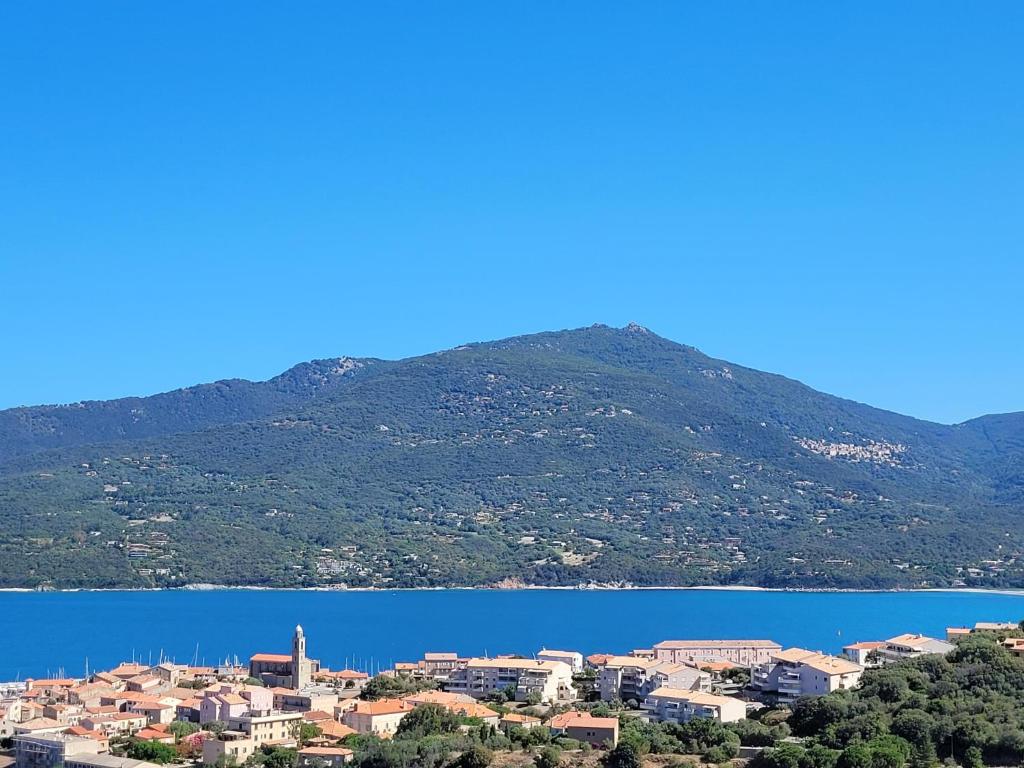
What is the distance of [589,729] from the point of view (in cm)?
3775

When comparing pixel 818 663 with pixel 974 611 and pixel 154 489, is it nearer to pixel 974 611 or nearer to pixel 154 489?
Answer: pixel 974 611

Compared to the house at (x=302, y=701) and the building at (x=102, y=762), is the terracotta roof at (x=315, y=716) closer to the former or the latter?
the house at (x=302, y=701)

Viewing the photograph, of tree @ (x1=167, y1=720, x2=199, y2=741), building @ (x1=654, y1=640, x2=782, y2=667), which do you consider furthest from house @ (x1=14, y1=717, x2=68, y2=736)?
building @ (x1=654, y1=640, x2=782, y2=667)

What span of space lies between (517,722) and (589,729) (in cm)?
284

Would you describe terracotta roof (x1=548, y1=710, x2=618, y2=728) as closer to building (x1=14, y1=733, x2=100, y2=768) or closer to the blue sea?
building (x1=14, y1=733, x2=100, y2=768)

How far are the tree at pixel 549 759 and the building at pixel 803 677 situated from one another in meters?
8.88

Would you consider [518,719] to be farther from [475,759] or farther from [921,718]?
[921,718]

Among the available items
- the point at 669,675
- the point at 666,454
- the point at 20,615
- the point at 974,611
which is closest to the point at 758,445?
the point at 666,454

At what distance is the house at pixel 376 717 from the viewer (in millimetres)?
39688

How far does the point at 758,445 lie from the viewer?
176 meters

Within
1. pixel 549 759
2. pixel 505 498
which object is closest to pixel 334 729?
pixel 549 759

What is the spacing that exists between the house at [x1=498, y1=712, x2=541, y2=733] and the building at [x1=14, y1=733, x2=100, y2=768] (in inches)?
377

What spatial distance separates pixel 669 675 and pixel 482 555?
288 ft

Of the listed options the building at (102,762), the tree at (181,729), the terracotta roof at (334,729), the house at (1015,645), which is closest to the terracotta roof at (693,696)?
the house at (1015,645)
